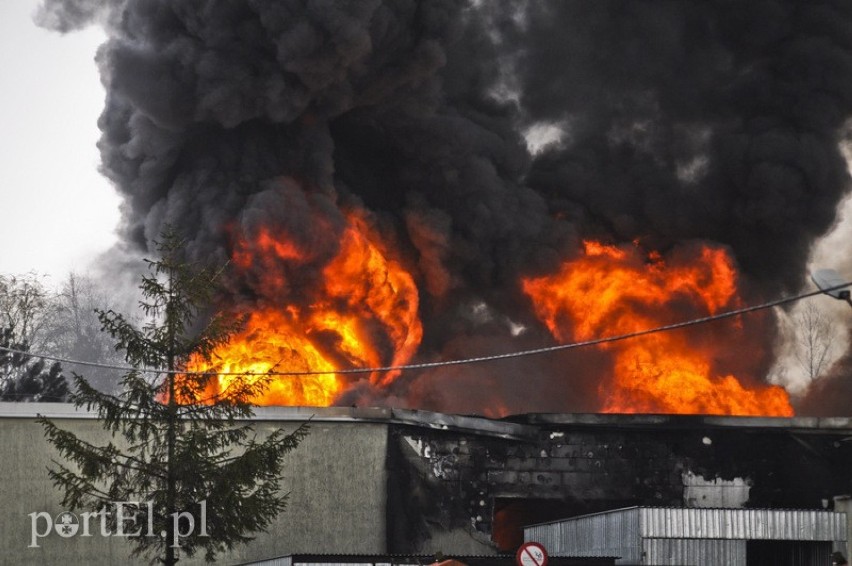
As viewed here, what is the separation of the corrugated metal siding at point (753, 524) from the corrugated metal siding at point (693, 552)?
0.42 ft

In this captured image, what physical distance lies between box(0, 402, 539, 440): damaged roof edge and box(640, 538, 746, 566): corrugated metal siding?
28.3ft

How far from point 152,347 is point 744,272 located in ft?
93.7

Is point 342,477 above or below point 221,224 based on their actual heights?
below

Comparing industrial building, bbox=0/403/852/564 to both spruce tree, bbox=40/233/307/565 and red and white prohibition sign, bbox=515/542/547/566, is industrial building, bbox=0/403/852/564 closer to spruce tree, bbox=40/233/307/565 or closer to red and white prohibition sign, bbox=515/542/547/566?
spruce tree, bbox=40/233/307/565

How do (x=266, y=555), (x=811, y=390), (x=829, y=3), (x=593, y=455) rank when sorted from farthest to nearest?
(x=811, y=390), (x=829, y=3), (x=593, y=455), (x=266, y=555)

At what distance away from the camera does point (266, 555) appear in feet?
96.2

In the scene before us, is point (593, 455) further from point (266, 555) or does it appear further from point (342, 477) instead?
point (266, 555)

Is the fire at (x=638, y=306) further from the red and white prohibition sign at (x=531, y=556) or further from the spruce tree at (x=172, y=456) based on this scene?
the red and white prohibition sign at (x=531, y=556)

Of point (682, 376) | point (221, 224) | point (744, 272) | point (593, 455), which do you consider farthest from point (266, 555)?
point (744, 272)

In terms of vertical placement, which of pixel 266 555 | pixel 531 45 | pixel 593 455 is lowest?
pixel 266 555

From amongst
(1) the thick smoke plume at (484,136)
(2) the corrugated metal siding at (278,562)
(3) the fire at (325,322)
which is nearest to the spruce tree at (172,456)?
(2) the corrugated metal siding at (278,562)

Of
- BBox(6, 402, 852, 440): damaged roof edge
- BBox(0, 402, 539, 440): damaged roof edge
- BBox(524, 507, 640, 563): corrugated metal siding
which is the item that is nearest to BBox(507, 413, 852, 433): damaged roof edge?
BBox(6, 402, 852, 440): damaged roof edge

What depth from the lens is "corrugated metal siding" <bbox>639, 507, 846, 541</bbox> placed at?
910 inches

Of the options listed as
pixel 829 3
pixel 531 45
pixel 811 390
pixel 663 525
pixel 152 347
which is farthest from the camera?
pixel 811 390
